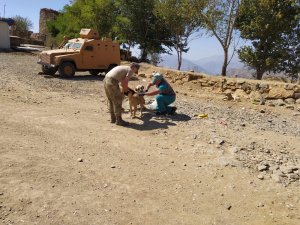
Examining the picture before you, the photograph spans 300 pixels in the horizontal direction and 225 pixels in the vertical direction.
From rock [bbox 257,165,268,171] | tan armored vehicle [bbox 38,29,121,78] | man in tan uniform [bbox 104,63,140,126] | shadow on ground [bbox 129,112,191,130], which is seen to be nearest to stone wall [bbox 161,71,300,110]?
tan armored vehicle [bbox 38,29,121,78]

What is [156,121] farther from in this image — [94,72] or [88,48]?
[94,72]

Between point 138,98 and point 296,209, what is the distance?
4.57m

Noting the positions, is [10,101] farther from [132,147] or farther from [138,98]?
[132,147]

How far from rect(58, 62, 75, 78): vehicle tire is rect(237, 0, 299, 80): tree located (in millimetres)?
9510

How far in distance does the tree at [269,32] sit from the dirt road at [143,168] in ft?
37.0

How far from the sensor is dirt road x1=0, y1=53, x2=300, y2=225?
456 centimetres

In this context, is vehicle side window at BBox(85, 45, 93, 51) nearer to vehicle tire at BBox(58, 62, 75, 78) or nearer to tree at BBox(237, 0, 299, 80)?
vehicle tire at BBox(58, 62, 75, 78)

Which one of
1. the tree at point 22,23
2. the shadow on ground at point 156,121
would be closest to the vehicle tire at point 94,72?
the shadow on ground at point 156,121

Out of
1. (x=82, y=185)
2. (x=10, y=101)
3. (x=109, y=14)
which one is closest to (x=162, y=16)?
(x=109, y=14)

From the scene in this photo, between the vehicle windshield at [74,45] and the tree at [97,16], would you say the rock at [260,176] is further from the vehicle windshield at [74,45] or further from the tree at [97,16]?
the tree at [97,16]

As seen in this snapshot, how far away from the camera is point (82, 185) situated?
16.7ft

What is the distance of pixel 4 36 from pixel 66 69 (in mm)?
18510

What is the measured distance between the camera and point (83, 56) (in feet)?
51.9

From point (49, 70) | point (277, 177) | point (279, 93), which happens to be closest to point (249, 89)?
point (279, 93)
